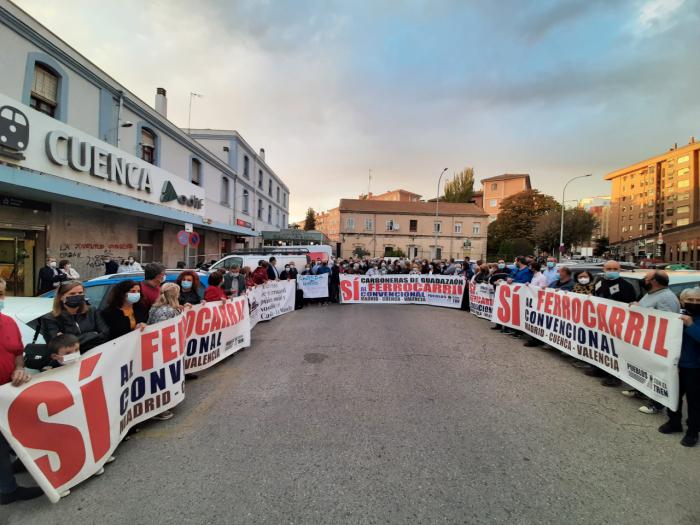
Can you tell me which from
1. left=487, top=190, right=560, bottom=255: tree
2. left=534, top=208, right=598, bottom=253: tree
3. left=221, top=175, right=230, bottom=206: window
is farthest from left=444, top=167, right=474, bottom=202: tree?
left=221, top=175, right=230, bottom=206: window

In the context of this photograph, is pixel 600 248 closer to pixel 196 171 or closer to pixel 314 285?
pixel 314 285

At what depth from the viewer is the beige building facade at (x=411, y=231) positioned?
182 feet

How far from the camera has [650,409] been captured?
4266mm

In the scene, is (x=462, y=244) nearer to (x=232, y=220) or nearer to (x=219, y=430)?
(x=232, y=220)

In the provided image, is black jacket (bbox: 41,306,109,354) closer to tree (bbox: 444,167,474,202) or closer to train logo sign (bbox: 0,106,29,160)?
train logo sign (bbox: 0,106,29,160)

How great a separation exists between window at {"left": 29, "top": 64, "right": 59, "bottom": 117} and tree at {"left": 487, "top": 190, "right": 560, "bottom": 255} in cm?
5910

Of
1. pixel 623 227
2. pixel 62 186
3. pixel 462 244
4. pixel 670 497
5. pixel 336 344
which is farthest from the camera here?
pixel 623 227

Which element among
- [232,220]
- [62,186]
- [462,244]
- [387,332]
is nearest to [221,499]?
[387,332]

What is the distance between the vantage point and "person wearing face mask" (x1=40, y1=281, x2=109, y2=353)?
318 centimetres

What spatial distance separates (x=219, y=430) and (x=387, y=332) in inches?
207

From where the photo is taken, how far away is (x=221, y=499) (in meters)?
2.61

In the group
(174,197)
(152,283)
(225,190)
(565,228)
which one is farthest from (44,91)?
(565,228)

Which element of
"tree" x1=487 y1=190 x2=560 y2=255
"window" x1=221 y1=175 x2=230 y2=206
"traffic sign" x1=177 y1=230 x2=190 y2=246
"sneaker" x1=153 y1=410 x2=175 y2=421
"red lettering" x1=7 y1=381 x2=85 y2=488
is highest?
"tree" x1=487 y1=190 x2=560 y2=255

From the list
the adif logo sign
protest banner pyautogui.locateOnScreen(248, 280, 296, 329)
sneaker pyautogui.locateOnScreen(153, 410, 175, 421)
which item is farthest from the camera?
the adif logo sign
